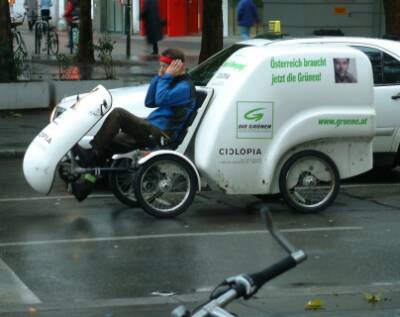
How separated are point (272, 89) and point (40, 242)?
2.66 meters

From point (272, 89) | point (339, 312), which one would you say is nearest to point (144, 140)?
point (272, 89)

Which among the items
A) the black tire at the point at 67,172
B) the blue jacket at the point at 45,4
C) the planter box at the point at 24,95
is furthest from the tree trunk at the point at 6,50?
the blue jacket at the point at 45,4

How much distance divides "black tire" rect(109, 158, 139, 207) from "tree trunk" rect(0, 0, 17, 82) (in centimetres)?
855

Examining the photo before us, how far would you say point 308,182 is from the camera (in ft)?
34.2

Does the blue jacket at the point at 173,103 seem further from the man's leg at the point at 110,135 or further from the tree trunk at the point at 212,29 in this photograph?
the tree trunk at the point at 212,29

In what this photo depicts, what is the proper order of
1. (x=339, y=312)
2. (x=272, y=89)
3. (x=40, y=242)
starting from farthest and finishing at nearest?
(x=272, y=89) < (x=40, y=242) < (x=339, y=312)

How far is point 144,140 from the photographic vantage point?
33.7 feet

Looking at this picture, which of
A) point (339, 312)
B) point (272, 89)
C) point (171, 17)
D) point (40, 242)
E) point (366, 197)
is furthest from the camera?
point (171, 17)

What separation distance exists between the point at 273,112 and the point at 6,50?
944 cm

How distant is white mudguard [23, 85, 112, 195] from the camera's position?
10.0 meters

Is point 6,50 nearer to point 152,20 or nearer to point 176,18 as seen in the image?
point 152,20

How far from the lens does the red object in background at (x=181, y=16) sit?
39.9 meters

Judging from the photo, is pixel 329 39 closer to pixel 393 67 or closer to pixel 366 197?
pixel 393 67

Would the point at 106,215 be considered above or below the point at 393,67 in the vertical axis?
below
